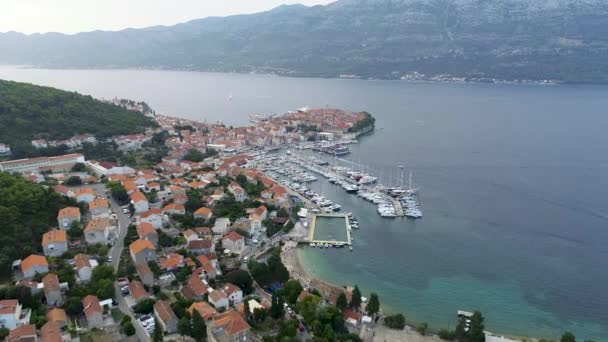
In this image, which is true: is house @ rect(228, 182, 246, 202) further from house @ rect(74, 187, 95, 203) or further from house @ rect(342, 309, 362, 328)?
house @ rect(342, 309, 362, 328)

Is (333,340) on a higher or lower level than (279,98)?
lower

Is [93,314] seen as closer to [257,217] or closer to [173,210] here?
[173,210]

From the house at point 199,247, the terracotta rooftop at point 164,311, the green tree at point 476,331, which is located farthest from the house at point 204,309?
the green tree at point 476,331

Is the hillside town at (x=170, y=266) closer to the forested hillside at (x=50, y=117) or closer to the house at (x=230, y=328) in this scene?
the house at (x=230, y=328)

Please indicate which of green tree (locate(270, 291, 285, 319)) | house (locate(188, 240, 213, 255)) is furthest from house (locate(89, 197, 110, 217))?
green tree (locate(270, 291, 285, 319))

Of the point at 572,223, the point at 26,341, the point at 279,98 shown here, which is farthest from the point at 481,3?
the point at 26,341

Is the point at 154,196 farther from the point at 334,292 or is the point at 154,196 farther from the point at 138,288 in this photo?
the point at 334,292
